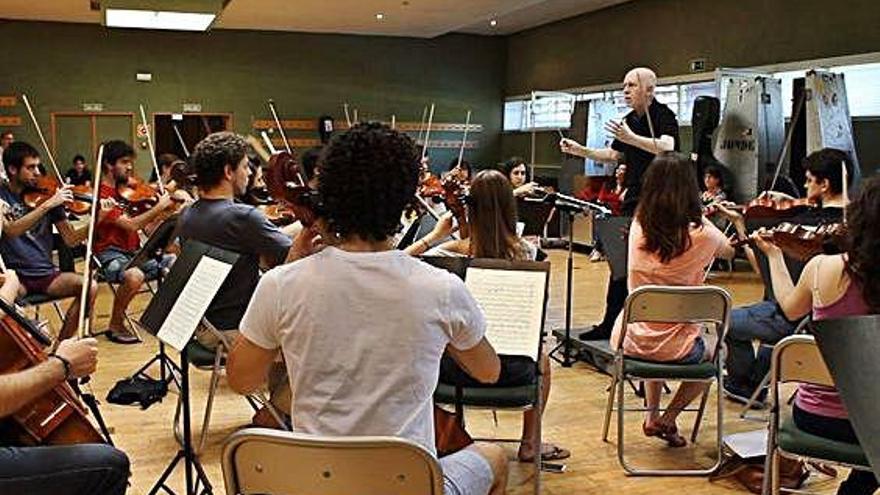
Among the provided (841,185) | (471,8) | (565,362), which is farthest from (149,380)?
(471,8)

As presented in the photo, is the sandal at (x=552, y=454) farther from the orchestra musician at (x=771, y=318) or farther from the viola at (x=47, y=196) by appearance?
the viola at (x=47, y=196)

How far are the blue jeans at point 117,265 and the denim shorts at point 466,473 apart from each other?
361 centimetres

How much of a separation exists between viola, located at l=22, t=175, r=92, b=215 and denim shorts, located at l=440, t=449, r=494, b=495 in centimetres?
350

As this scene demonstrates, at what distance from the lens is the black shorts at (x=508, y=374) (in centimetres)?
273

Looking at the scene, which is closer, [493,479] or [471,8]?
[493,479]

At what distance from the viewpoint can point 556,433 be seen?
369 centimetres

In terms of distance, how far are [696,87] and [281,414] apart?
896 centimetres

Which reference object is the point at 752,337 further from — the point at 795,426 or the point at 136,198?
the point at 136,198

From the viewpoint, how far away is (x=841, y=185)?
3838 millimetres

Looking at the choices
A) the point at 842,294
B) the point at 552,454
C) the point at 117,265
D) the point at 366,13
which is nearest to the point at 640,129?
the point at 552,454

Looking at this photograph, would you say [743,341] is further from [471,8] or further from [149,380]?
[471,8]

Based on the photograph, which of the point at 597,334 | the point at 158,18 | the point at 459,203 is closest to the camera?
the point at 459,203

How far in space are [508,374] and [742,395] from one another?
5.97 feet

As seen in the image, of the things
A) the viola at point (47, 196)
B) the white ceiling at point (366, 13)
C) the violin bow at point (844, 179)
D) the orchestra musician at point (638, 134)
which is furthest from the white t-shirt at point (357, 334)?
the white ceiling at point (366, 13)
